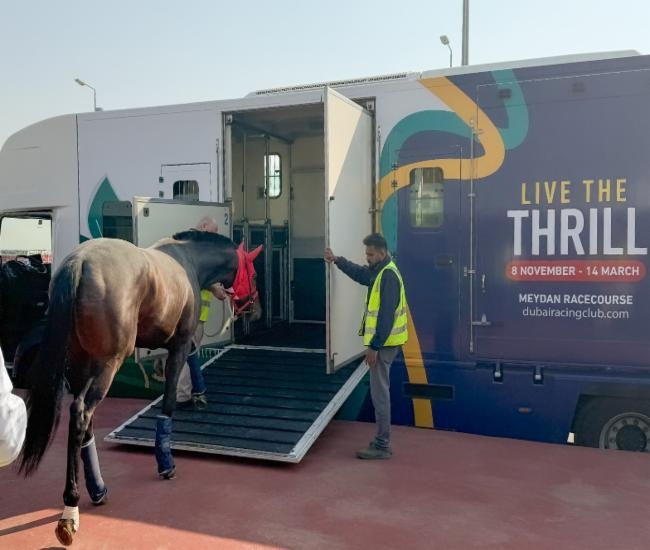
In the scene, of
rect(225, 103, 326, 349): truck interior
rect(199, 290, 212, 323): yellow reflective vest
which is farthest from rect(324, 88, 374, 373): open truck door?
rect(225, 103, 326, 349): truck interior

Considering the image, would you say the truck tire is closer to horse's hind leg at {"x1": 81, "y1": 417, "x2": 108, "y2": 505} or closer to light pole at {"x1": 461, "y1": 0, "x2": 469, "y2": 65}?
horse's hind leg at {"x1": 81, "y1": 417, "x2": 108, "y2": 505}

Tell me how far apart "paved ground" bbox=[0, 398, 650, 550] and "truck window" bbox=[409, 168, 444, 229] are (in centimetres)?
192

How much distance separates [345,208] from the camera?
18.4 feet

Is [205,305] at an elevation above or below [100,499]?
above

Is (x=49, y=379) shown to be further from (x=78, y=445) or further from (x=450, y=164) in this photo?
(x=450, y=164)

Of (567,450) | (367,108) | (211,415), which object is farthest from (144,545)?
(367,108)

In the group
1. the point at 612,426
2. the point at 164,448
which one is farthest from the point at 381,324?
the point at 612,426

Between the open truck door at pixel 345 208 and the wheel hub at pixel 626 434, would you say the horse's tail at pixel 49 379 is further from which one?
the wheel hub at pixel 626 434

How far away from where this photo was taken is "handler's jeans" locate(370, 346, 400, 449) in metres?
5.17

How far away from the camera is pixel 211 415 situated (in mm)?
5641

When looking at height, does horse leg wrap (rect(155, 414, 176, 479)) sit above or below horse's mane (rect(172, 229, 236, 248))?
below

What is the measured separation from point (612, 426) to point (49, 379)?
427 centimetres

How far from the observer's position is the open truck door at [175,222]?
5.60m

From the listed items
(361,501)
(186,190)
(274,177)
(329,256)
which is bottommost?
(361,501)
